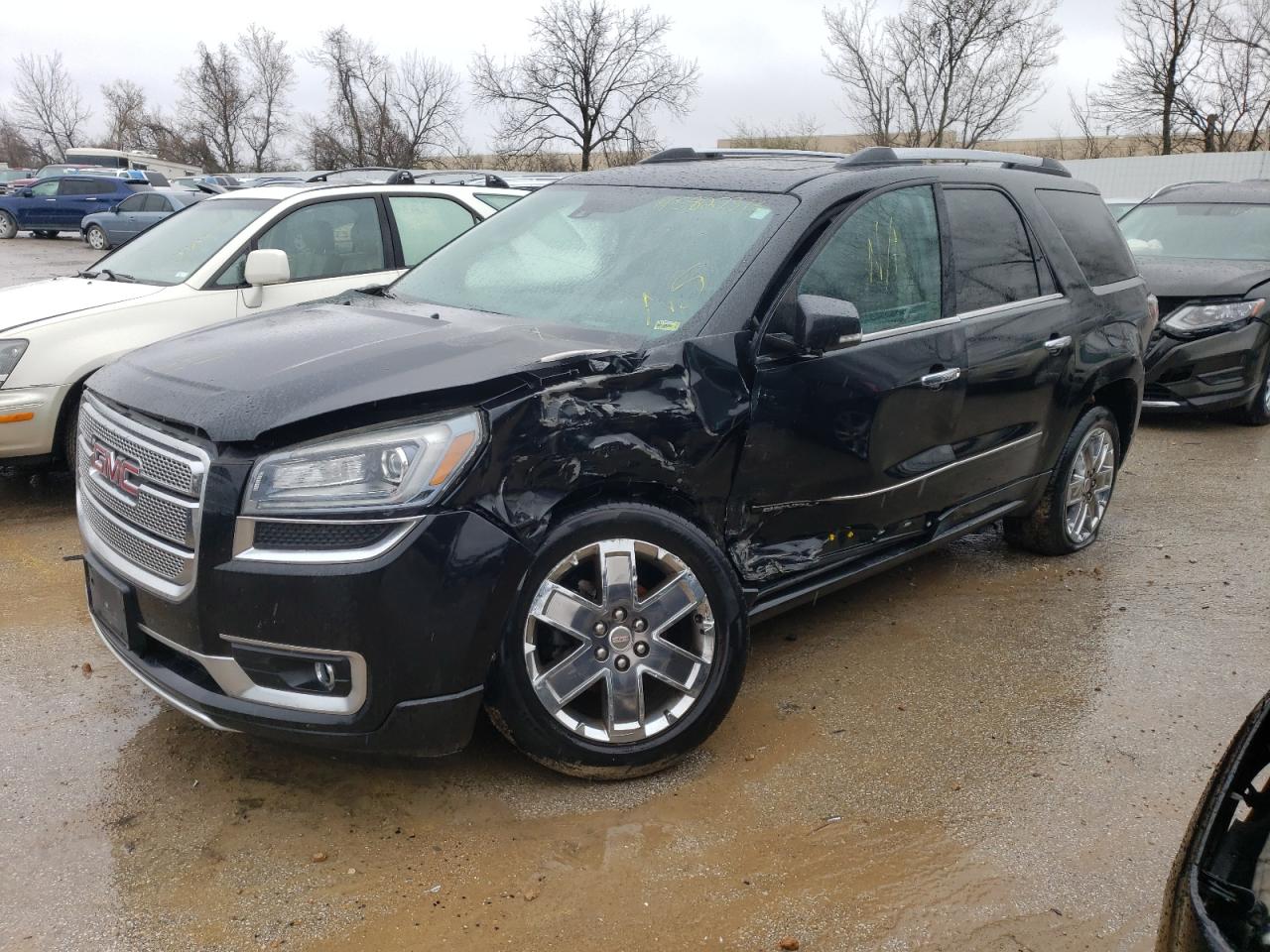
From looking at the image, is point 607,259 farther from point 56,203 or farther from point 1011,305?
point 56,203

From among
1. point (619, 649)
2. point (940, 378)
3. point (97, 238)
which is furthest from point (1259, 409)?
point (97, 238)

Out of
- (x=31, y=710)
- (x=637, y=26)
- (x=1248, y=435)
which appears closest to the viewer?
(x=31, y=710)

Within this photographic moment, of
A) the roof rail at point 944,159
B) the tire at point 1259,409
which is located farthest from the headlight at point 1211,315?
the roof rail at point 944,159

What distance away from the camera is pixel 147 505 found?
9.66 feet

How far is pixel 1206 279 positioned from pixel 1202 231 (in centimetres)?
137

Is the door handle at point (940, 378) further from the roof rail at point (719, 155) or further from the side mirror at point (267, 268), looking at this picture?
the side mirror at point (267, 268)

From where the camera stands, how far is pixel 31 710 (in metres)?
3.66

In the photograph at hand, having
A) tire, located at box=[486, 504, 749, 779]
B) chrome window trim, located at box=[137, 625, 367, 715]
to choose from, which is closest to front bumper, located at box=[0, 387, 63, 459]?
chrome window trim, located at box=[137, 625, 367, 715]

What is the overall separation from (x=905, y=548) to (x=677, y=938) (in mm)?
2068

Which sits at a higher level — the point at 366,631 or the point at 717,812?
the point at 366,631

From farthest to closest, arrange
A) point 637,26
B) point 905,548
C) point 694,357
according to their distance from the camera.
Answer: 1. point 637,26
2. point 905,548
3. point 694,357

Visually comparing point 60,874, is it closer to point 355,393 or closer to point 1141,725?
point 355,393

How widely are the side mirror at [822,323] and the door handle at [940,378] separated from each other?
23.9 inches

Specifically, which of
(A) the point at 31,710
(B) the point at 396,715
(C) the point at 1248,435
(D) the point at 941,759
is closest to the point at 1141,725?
(D) the point at 941,759
